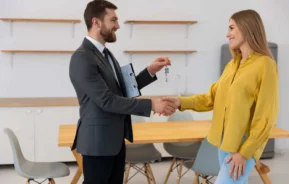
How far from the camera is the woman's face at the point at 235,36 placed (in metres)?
1.93

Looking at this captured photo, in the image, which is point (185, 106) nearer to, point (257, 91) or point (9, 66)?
point (257, 91)

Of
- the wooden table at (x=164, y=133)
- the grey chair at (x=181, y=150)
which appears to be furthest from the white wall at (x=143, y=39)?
the wooden table at (x=164, y=133)

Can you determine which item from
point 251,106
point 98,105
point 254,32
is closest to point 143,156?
point 98,105

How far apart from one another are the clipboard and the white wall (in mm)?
2616

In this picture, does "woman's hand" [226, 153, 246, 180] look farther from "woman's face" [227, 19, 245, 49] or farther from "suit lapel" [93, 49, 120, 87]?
"suit lapel" [93, 49, 120, 87]

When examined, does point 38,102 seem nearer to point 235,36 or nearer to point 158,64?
point 158,64

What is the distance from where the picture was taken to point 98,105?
2.11 meters

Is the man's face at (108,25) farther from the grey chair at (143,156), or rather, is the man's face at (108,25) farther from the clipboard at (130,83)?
the grey chair at (143,156)

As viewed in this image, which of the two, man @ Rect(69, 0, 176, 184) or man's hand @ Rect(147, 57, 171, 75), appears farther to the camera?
man's hand @ Rect(147, 57, 171, 75)

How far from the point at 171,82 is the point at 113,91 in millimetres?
3001

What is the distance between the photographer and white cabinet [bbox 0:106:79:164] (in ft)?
14.1

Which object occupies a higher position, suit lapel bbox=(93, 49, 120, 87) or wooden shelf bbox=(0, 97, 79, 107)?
suit lapel bbox=(93, 49, 120, 87)

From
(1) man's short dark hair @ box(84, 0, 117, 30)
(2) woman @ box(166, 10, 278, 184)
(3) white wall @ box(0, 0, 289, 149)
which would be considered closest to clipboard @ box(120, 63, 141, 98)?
(1) man's short dark hair @ box(84, 0, 117, 30)

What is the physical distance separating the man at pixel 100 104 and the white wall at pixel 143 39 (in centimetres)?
270
